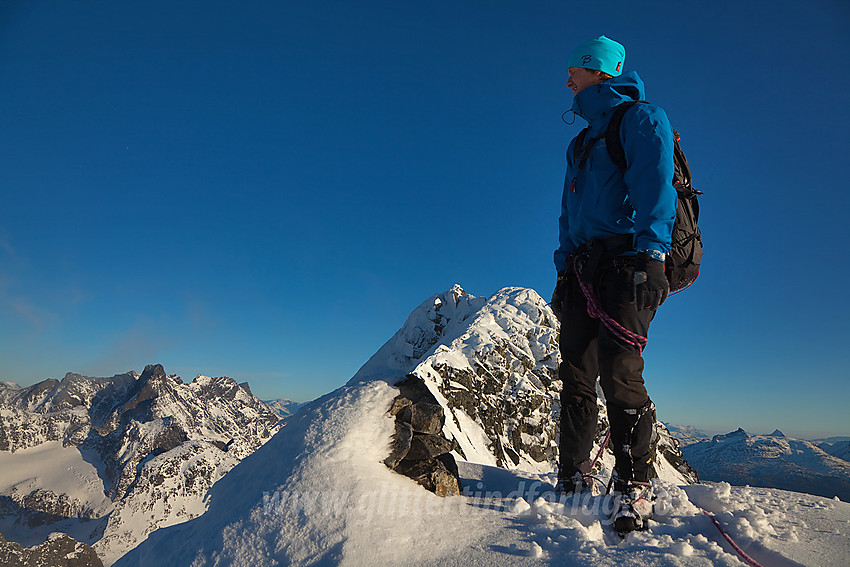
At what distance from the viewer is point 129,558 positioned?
4.12 meters

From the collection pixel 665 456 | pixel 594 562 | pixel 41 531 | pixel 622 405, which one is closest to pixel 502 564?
pixel 594 562

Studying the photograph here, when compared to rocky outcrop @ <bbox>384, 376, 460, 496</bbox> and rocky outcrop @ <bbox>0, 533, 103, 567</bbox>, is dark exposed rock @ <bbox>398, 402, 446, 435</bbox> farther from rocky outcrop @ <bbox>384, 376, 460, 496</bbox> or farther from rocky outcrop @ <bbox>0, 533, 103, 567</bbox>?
rocky outcrop @ <bbox>0, 533, 103, 567</bbox>

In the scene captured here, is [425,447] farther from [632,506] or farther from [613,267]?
[613,267]

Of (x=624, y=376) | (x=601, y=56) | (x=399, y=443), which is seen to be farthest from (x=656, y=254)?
(x=399, y=443)

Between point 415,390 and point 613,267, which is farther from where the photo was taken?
point 415,390

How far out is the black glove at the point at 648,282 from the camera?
9.80 ft

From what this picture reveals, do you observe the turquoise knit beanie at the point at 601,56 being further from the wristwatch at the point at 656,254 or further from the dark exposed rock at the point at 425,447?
the dark exposed rock at the point at 425,447

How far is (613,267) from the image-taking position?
3.34 m

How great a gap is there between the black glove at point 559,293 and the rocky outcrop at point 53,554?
126672mm

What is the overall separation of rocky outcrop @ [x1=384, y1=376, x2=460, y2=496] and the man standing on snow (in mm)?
1250

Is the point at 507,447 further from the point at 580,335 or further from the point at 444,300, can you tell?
the point at 580,335

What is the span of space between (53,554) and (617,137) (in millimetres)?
139180

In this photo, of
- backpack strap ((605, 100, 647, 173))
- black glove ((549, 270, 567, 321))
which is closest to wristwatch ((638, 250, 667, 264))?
backpack strap ((605, 100, 647, 173))

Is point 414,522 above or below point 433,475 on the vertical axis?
below
